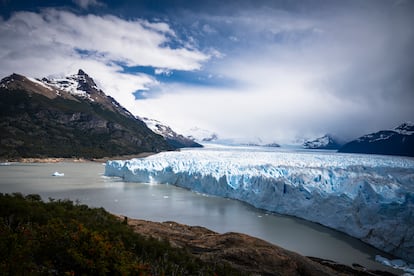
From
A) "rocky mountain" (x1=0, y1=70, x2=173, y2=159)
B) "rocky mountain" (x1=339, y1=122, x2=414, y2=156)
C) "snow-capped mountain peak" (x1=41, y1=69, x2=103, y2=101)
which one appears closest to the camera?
"rocky mountain" (x1=0, y1=70, x2=173, y2=159)

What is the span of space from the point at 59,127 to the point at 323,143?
286ft

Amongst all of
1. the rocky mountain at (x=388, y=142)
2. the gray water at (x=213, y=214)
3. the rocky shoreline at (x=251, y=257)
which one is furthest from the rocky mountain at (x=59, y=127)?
the rocky shoreline at (x=251, y=257)

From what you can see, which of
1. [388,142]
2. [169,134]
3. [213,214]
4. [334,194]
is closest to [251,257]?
[334,194]

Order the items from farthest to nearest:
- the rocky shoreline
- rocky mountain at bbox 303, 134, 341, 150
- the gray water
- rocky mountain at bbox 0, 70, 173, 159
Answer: rocky mountain at bbox 303, 134, 341, 150 → rocky mountain at bbox 0, 70, 173, 159 → the gray water → the rocky shoreline

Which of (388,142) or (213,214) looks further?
(388,142)

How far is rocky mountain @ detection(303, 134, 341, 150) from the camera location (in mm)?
110688

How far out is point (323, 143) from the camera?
117375 millimetres

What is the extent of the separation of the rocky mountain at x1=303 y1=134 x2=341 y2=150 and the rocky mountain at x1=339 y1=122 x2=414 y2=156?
2731 cm

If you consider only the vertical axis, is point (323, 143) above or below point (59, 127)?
above

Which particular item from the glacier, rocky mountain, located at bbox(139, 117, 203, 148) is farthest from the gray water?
rocky mountain, located at bbox(139, 117, 203, 148)

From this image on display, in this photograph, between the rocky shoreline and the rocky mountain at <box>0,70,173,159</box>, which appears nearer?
the rocky shoreline

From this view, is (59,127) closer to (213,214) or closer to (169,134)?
(213,214)

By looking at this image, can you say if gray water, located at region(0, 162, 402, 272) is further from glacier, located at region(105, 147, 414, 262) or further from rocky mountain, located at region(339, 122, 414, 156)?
rocky mountain, located at region(339, 122, 414, 156)

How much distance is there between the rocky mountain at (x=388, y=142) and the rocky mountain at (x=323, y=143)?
2731 cm
